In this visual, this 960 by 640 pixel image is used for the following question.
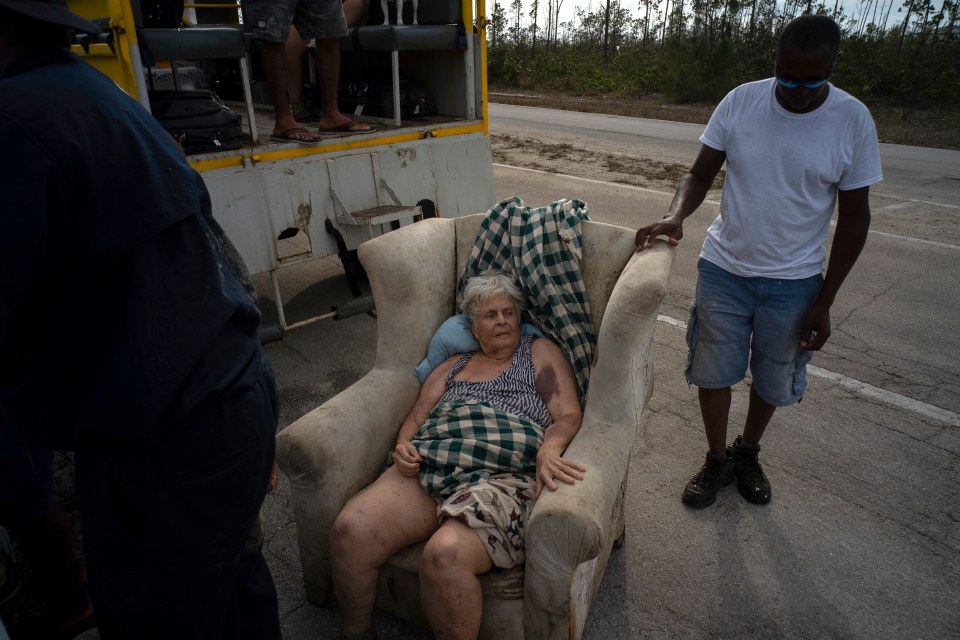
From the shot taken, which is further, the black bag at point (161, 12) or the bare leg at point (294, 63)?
the bare leg at point (294, 63)

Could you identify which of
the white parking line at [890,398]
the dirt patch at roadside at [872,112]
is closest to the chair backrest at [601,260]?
the white parking line at [890,398]

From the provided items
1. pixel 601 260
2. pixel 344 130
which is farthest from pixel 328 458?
pixel 344 130

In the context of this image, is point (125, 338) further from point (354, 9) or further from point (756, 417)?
point (354, 9)

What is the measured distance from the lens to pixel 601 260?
8.75ft

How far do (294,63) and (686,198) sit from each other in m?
4.11

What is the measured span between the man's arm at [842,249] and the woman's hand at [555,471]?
1.21m

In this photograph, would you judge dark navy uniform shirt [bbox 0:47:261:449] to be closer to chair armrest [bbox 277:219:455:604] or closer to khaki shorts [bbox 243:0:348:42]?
chair armrest [bbox 277:219:455:604]

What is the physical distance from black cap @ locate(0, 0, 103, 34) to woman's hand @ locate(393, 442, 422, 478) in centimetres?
153

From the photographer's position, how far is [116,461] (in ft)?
4.49

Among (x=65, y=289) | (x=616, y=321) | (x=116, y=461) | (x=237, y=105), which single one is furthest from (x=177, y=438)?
(x=237, y=105)

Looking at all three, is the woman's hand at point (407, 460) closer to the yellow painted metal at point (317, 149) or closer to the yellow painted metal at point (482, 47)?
the yellow painted metal at point (317, 149)

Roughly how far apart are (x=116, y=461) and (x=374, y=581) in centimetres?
101

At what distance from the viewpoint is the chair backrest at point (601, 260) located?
263 cm

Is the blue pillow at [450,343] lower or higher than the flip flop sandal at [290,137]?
lower
